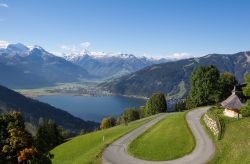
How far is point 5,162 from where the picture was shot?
34594 millimetres

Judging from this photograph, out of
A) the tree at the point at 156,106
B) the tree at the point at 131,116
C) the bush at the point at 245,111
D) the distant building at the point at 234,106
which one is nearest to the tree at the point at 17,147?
the bush at the point at 245,111

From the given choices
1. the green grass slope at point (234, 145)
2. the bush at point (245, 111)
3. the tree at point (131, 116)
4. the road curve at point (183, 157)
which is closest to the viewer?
the green grass slope at point (234, 145)

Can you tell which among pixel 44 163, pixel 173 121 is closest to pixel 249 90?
pixel 173 121

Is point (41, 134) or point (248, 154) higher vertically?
point (248, 154)

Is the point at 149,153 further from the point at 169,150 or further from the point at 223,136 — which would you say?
the point at 223,136

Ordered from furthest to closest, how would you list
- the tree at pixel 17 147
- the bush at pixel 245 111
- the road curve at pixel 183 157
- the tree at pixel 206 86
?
the tree at pixel 206 86, the bush at pixel 245 111, the road curve at pixel 183 157, the tree at pixel 17 147

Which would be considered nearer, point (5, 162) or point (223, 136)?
point (5, 162)

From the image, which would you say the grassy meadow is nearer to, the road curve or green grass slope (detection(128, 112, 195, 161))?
the road curve

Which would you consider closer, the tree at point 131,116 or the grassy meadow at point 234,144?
the grassy meadow at point 234,144

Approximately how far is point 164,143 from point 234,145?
12757mm

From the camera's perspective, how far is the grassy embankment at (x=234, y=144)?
50053 mm

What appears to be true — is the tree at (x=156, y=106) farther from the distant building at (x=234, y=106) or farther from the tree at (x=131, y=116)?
the distant building at (x=234, y=106)

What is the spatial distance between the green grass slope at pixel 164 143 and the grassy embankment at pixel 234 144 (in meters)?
4.94

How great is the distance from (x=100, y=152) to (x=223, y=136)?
66.6 ft
